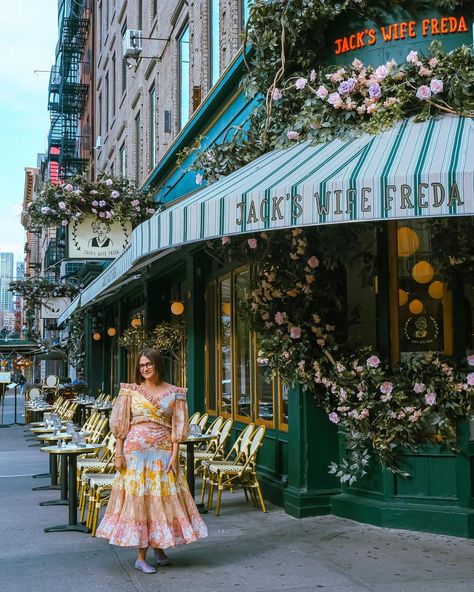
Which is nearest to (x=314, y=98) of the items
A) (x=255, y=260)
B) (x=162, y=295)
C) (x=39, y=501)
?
(x=255, y=260)

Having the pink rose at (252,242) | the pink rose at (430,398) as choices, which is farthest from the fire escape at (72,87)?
the pink rose at (430,398)

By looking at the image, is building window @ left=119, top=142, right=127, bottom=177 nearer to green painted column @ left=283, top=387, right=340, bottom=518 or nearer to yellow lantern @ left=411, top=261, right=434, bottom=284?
green painted column @ left=283, top=387, right=340, bottom=518

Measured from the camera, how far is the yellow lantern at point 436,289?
27.0ft

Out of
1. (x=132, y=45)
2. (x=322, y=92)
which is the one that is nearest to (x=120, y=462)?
(x=322, y=92)

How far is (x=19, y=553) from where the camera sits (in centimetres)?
750

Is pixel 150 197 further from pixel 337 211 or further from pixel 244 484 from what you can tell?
pixel 337 211

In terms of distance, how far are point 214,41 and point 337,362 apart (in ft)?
25.7

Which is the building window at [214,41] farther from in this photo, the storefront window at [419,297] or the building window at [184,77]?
the storefront window at [419,297]

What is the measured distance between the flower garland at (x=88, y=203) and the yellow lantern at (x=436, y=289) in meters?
8.88

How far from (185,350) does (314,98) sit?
7.77m

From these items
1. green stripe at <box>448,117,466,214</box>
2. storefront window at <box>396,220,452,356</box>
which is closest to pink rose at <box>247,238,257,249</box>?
storefront window at <box>396,220,452,356</box>

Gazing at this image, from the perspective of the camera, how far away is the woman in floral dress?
21.1 ft

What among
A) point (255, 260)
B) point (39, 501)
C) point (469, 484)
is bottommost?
point (39, 501)

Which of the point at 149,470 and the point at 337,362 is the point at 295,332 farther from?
the point at 149,470
